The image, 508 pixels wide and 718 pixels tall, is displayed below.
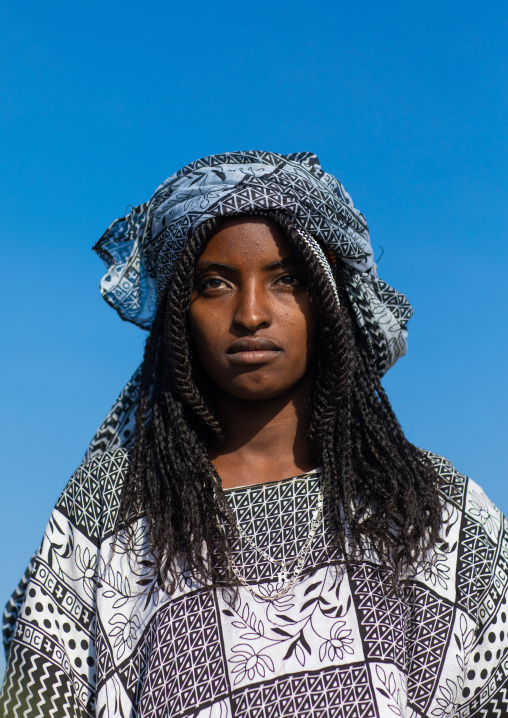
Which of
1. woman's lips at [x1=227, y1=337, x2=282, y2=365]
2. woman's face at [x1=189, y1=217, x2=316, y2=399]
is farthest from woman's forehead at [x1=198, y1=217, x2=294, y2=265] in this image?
woman's lips at [x1=227, y1=337, x2=282, y2=365]

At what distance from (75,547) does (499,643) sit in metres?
1.49

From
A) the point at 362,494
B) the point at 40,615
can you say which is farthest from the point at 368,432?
the point at 40,615

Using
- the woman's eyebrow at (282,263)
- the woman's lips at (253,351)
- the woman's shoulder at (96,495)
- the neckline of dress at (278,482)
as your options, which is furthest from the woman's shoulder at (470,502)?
the woman's shoulder at (96,495)

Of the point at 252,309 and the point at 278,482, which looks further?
the point at 278,482

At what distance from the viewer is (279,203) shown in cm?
330

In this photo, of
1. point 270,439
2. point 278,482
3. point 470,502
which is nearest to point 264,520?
point 278,482

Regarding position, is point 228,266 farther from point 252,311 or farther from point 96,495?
point 96,495

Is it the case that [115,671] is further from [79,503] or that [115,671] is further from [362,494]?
[362,494]

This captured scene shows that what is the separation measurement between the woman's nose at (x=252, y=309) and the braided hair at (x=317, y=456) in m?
0.20

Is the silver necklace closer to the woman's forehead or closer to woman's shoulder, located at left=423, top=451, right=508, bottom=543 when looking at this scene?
woman's shoulder, located at left=423, top=451, right=508, bottom=543

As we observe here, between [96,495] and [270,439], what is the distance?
0.67 meters

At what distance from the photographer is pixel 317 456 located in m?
3.42

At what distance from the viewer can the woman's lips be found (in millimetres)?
3178

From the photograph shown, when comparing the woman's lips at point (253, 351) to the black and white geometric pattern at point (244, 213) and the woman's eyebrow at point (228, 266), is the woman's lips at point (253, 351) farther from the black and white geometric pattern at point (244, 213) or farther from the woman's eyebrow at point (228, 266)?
the black and white geometric pattern at point (244, 213)
